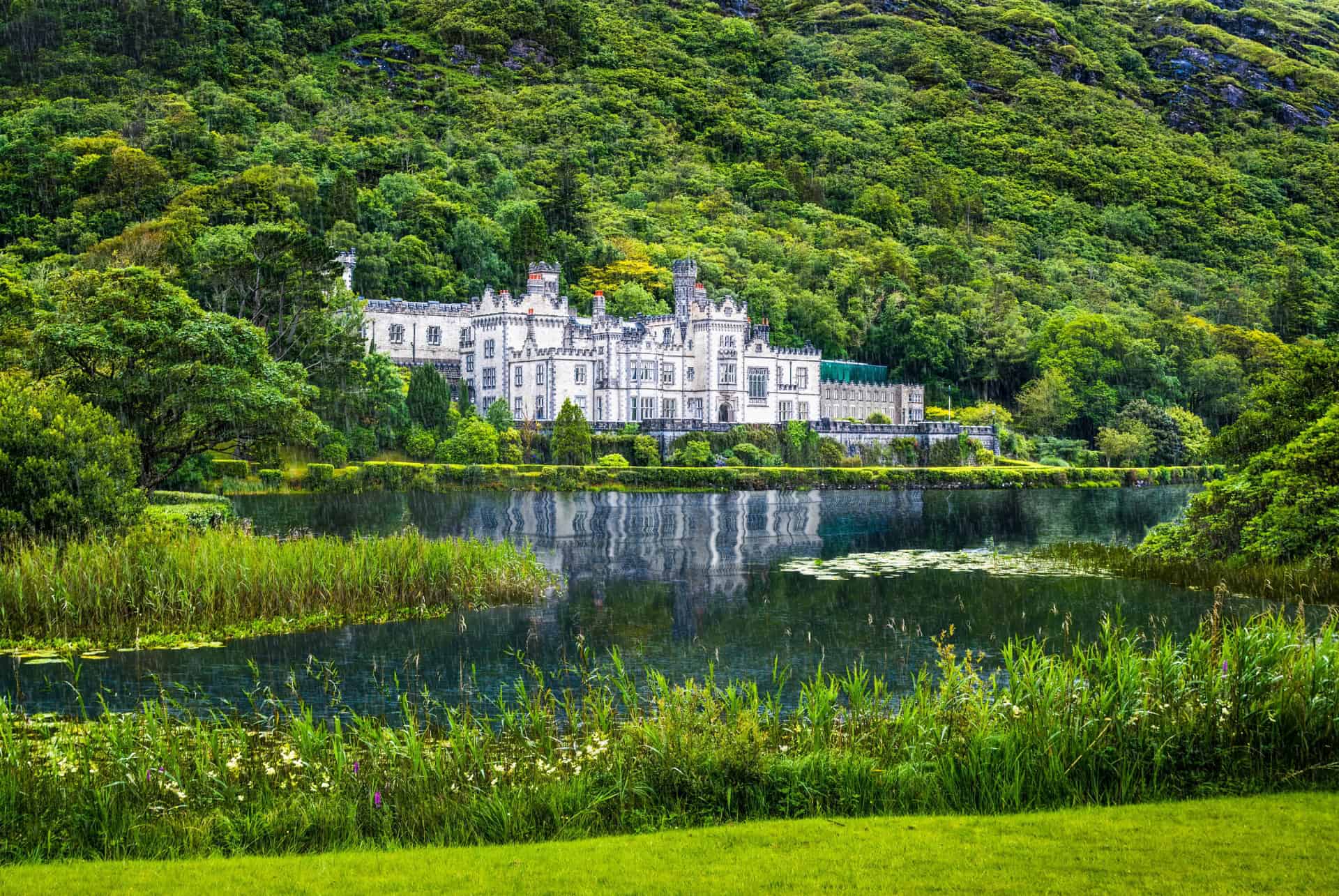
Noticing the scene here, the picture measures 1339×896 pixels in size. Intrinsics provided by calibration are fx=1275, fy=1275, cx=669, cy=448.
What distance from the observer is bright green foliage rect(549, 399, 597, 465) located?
241 feet

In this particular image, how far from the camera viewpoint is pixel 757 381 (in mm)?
92000

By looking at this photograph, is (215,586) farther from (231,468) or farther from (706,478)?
(706,478)

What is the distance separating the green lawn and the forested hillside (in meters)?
34.8

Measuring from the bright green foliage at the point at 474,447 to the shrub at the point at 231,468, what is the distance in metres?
12.9

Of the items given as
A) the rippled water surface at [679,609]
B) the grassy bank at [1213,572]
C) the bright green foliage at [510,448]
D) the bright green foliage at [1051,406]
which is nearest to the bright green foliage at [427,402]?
the bright green foliage at [510,448]

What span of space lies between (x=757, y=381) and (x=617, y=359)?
12.0 m

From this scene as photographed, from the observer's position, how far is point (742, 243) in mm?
124375

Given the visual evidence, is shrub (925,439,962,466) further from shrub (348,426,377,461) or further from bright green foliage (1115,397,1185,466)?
shrub (348,426,377,461)

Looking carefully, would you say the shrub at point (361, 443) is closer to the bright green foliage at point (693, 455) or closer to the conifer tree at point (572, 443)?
the conifer tree at point (572, 443)

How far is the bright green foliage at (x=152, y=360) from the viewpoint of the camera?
3359 centimetres

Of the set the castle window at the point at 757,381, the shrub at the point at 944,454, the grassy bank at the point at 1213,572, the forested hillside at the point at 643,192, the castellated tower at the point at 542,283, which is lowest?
the grassy bank at the point at 1213,572

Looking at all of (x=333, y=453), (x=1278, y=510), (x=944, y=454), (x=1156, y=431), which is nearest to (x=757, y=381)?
(x=944, y=454)

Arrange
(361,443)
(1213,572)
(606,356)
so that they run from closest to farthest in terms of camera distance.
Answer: (1213,572), (361,443), (606,356)

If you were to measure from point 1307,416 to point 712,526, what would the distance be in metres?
22.2
